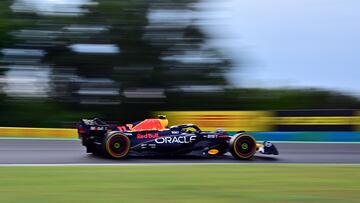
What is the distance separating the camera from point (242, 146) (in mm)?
13094

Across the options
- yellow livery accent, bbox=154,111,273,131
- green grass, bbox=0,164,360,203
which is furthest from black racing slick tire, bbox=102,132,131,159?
yellow livery accent, bbox=154,111,273,131

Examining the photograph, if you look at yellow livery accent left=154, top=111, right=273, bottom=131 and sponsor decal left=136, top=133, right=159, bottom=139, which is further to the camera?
yellow livery accent left=154, top=111, right=273, bottom=131

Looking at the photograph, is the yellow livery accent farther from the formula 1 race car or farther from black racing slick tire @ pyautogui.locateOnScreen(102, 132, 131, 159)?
black racing slick tire @ pyautogui.locateOnScreen(102, 132, 131, 159)

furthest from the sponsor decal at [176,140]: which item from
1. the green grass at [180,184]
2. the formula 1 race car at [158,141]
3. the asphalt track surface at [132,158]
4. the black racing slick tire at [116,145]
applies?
the green grass at [180,184]

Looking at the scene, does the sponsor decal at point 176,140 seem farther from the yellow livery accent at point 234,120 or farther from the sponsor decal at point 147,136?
the yellow livery accent at point 234,120

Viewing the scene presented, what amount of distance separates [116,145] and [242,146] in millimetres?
2674

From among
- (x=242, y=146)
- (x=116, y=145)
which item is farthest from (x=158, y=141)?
(x=242, y=146)

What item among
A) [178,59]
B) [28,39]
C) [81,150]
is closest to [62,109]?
[28,39]

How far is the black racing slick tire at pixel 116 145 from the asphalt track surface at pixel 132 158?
19 centimetres

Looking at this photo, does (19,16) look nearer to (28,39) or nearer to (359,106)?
(28,39)

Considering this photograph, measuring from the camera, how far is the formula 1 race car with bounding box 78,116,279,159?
41.5 ft

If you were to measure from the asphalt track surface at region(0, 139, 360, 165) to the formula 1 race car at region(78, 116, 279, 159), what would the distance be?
0.19m

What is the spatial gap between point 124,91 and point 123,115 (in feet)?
3.97

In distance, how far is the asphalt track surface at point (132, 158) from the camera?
1252 centimetres
